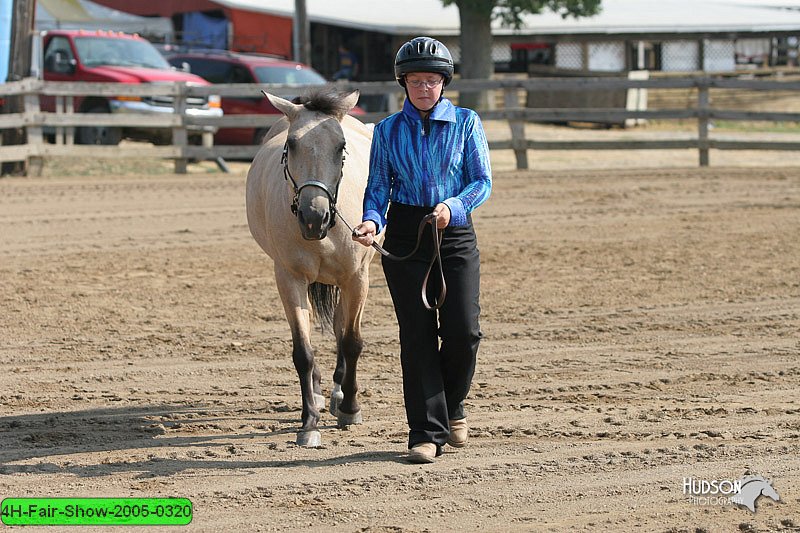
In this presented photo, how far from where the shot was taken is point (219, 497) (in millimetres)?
4578

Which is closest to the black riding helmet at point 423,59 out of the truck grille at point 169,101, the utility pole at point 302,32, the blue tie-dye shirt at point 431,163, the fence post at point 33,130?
the blue tie-dye shirt at point 431,163

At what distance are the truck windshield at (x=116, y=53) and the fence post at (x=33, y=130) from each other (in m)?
2.20

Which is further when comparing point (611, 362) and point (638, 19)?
point (638, 19)

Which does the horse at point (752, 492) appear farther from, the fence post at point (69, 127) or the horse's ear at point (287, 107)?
the fence post at point (69, 127)

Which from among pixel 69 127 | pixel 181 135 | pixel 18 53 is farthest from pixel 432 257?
pixel 18 53

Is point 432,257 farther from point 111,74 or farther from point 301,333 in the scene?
point 111,74

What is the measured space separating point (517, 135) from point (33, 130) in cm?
756

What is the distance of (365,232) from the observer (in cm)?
489

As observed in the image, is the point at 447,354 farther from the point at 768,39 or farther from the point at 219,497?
the point at 768,39

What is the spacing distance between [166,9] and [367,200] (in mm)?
34185

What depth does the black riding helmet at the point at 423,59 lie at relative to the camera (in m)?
4.87

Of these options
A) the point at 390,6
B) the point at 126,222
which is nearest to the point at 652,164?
the point at 126,222

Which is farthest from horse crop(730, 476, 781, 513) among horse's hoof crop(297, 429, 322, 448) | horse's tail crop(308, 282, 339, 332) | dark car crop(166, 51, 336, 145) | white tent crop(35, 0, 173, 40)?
white tent crop(35, 0, 173, 40)

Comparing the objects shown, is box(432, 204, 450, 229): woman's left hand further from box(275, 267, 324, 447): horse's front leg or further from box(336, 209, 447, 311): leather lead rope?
box(275, 267, 324, 447): horse's front leg
